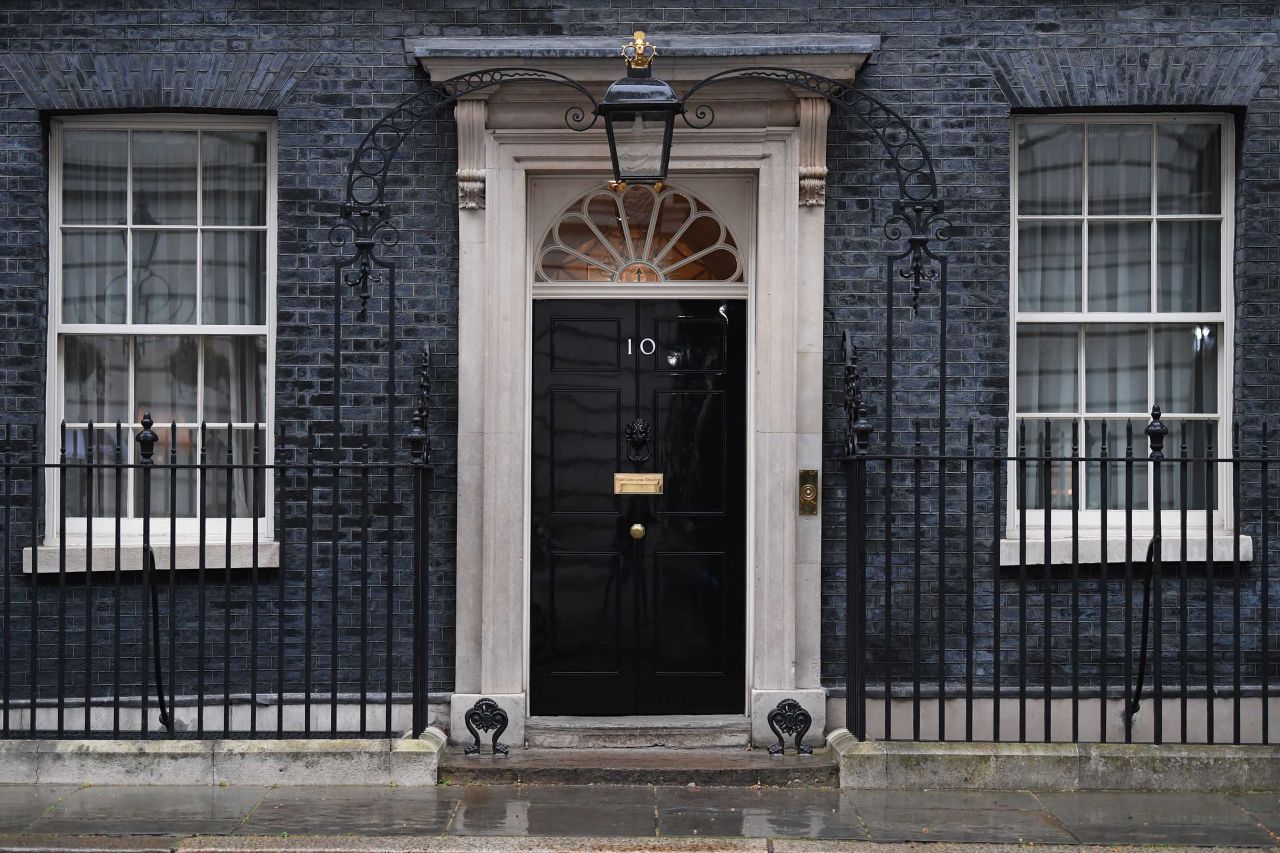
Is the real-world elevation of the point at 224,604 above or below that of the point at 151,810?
above

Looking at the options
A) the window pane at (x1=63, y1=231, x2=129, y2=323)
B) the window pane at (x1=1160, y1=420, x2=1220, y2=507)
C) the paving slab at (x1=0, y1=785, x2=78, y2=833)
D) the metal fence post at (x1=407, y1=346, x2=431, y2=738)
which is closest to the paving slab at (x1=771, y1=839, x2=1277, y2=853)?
the metal fence post at (x1=407, y1=346, x2=431, y2=738)

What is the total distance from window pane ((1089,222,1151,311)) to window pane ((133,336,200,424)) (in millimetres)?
5294

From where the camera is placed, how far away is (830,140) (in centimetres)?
830

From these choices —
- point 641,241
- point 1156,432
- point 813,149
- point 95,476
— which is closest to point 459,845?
point 95,476

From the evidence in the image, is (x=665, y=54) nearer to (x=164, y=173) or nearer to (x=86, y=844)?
(x=164, y=173)

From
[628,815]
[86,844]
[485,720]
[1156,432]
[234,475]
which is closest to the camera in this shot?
[86,844]

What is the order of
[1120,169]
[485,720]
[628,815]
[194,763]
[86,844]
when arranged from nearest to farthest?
[86,844] → [628,815] → [194,763] → [485,720] → [1120,169]

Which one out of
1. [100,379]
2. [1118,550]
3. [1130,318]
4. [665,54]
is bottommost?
[1118,550]

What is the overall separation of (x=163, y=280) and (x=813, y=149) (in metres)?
3.85

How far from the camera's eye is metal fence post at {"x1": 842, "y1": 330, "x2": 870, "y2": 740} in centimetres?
759

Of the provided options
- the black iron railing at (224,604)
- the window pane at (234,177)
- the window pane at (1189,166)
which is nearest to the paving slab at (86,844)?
the black iron railing at (224,604)

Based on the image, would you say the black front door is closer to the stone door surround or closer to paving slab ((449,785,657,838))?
the stone door surround

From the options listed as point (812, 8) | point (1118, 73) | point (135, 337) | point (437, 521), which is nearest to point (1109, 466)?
point (1118, 73)

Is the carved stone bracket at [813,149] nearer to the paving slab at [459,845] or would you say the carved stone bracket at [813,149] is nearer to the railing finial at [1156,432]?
the railing finial at [1156,432]
